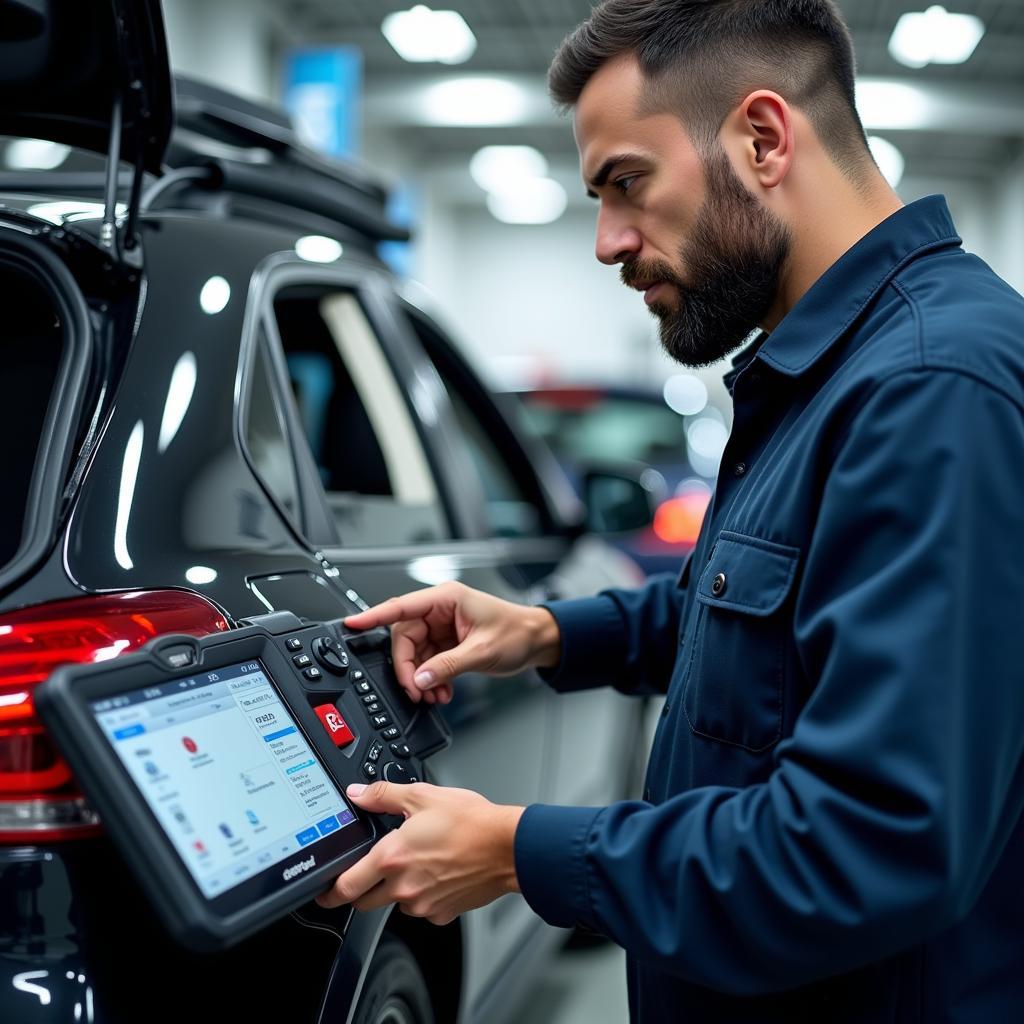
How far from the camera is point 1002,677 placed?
3.00 ft

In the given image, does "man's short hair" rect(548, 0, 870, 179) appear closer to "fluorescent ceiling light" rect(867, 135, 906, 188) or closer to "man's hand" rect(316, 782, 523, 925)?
"man's hand" rect(316, 782, 523, 925)

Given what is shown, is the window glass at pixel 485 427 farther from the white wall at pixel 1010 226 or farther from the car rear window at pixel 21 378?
the white wall at pixel 1010 226

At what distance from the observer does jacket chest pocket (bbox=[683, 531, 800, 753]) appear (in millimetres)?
1092

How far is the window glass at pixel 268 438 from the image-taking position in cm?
146

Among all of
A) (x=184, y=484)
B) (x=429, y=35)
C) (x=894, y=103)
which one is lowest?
(x=184, y=484)

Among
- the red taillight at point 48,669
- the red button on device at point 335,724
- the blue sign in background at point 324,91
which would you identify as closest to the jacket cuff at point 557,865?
the red button on device at point 335,724

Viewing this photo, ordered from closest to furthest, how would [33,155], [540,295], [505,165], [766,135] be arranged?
[766,135] < [33,155] < [505,165] < [540,295]

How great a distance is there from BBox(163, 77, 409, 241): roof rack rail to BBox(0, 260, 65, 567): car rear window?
420mm

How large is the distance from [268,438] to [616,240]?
53 cm

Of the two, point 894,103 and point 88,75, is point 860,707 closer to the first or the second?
point 88,75

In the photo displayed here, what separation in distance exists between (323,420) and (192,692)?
1.42 meters

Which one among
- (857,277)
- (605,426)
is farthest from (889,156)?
(857,277)

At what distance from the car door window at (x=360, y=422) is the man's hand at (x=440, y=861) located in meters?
0.82

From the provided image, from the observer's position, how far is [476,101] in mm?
11578
